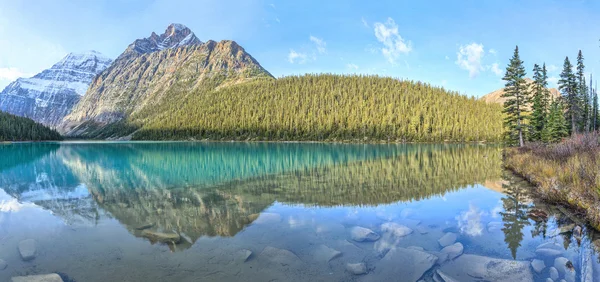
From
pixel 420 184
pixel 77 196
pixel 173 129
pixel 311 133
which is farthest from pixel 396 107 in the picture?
pixel 77 196

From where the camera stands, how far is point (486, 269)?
8.73 metres

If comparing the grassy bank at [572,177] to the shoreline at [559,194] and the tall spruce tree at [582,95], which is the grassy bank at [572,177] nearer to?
the shoreline at [559,194]

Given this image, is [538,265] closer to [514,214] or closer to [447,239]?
[447,239]

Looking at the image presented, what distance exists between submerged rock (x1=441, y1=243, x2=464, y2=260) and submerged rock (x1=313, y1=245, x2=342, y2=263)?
3239 millimetres

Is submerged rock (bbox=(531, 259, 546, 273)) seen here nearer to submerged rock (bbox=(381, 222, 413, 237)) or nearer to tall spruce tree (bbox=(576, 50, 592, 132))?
submerged rock (bbox=(381, 222, 413, 237))

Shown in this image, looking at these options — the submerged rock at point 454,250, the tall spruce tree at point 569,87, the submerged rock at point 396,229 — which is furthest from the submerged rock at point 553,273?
the tall spruce tree at point 569,87

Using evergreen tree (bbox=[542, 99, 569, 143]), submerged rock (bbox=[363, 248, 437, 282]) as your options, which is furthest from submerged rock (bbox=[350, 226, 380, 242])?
evergreen tree (bbox=[542, 99, 569, 143])

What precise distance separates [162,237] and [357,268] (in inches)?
274

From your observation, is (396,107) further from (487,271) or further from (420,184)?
(487,271)

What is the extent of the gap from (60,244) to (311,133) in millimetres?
133731

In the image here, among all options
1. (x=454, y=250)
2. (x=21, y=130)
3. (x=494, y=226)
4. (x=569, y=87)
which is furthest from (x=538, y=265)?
(x=21, y=130)

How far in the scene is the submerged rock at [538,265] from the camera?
28.7 feet

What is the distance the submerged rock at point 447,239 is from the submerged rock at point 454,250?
261 mm

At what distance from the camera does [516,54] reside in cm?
4625
